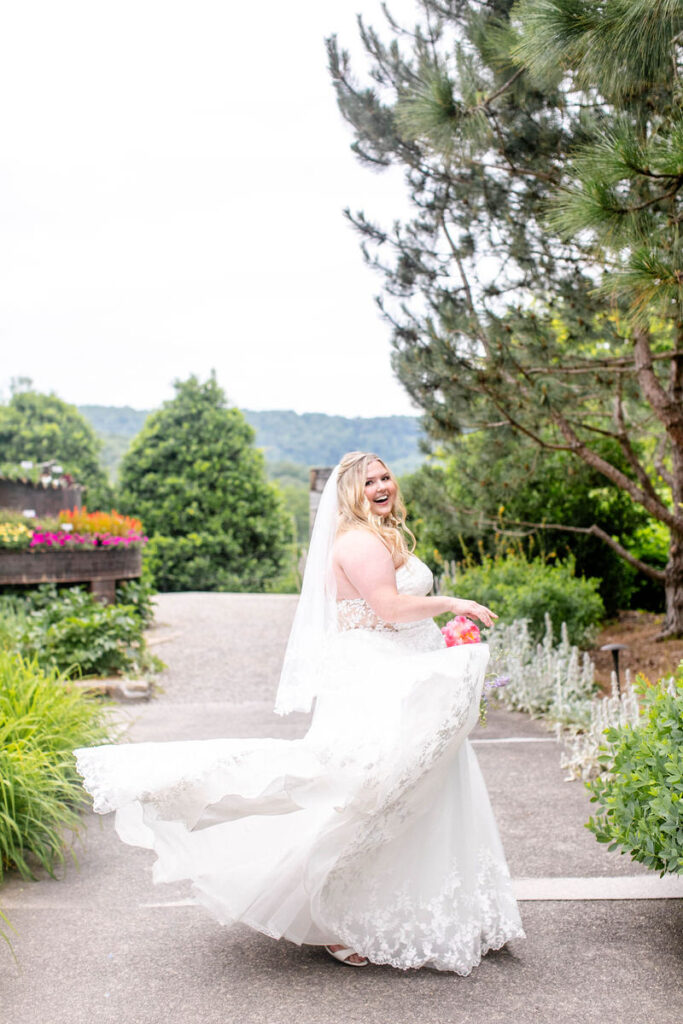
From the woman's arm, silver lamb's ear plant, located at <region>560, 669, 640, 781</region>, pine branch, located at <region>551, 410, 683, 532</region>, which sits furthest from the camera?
pine branch, located at <region>551, 410, 683, 532</region>

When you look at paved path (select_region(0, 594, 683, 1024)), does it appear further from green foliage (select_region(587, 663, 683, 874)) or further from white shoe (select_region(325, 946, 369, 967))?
green foliage (select_region(587, 663, 683, 874))

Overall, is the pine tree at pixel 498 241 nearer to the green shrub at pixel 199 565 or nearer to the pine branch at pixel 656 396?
the pine branch at pixel 656 396

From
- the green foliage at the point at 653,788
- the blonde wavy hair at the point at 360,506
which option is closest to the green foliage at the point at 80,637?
the blonde wavy hair at the point at 360,506

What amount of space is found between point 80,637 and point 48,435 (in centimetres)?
2567

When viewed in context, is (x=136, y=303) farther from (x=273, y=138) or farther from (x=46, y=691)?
(x=46, y=691)

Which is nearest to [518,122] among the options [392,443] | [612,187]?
[612,187]

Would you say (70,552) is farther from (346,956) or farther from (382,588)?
(346,956)

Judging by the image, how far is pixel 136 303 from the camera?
222ft

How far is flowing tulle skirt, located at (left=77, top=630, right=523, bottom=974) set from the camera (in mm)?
2693

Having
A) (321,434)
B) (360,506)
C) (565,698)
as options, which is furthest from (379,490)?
(321,434)

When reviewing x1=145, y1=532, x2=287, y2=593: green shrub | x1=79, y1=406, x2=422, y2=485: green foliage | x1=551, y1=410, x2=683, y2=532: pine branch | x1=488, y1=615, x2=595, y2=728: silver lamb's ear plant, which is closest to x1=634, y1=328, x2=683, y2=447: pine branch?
x1=551, y1=410, x2=683, y2=532: pine branch

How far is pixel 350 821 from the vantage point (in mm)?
2732

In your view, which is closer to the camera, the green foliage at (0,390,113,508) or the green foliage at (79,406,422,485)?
the green foliage at (0,390,113,508)

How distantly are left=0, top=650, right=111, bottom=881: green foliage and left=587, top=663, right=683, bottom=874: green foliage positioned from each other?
236cm
